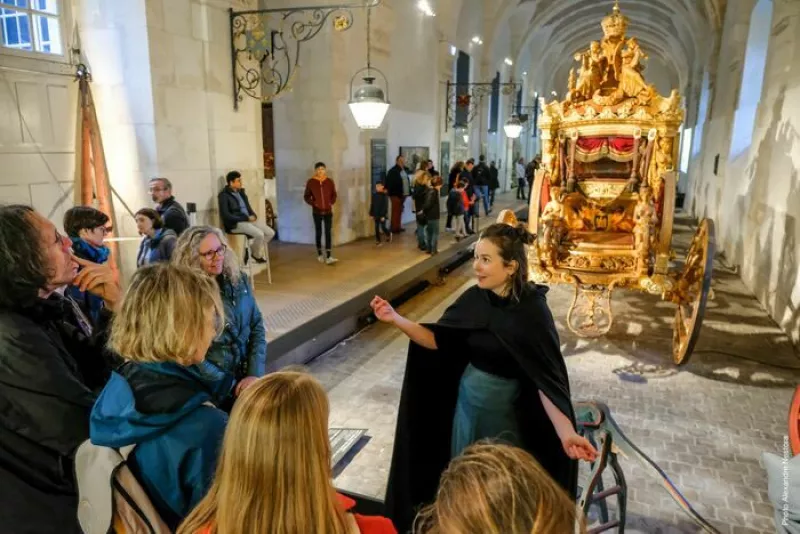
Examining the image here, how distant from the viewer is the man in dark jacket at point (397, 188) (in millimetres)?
11836

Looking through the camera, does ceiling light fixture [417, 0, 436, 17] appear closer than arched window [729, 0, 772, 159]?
No

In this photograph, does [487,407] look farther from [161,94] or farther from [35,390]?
[161,94]

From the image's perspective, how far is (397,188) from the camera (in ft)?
39.1

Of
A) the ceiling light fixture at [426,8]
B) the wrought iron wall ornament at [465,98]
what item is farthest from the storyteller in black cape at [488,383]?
the wrought iron wall ornament at [465,98]

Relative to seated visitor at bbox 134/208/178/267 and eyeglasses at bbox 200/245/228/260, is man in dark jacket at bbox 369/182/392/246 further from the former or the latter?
eyeglasses at bbox 200/245/228/260

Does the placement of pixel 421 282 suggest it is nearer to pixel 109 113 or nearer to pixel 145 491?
pixel 109 113

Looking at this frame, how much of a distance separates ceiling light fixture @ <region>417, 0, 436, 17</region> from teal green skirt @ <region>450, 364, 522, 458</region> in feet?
43.8

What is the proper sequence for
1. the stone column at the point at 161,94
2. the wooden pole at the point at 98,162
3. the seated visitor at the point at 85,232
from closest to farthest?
the seated visitor at the point at 85,232, the wooden pole at the point at 98,162, the stone column at the point at 161,94

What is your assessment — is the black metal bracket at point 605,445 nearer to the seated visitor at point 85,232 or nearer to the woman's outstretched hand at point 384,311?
the woman's outstretched hand at point 384,311

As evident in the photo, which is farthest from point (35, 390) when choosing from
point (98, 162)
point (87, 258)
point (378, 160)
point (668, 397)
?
point (378, 160)

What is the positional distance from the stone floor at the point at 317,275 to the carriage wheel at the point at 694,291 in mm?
3995

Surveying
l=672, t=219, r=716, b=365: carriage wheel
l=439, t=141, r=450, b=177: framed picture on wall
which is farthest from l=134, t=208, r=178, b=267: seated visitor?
l=439, t=141, r=450, b=177: framed picture on wall

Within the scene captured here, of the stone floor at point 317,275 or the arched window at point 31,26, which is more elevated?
the arched window at point 31,26

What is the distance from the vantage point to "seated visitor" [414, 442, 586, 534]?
1021mm
